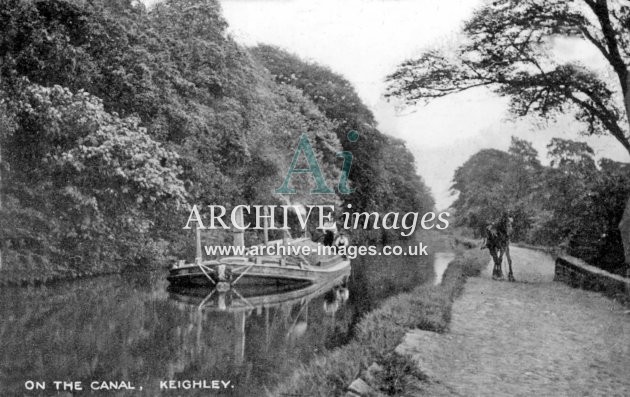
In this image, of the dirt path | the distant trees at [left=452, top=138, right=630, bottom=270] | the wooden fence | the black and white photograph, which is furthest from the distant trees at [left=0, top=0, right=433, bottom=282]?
the dirt path

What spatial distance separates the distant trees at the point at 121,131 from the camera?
12.9 m

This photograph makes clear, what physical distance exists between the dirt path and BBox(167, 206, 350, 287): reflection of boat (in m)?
6.31

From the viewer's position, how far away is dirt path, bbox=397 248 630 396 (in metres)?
6.00

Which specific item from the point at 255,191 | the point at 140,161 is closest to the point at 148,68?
the point at 140,161

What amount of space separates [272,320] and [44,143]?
6804 mm

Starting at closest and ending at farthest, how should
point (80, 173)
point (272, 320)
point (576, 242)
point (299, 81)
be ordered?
1. point (272, 320)
2. point (80, 173)
3. point (576, 242)
4. point (299, 81)

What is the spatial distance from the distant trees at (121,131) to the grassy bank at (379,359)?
23.4ft

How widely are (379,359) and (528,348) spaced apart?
2500 millimetres

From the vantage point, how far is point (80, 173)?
1382cm

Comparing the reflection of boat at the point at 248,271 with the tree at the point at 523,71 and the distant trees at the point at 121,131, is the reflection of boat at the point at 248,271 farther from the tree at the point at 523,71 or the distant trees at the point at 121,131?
the tree at the point at 523,71

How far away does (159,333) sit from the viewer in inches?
425

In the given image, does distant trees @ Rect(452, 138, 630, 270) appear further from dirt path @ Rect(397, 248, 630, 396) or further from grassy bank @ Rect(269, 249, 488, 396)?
grassy bank @ Rect(269, 249, 488, 396)

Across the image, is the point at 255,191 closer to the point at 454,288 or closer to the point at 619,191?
the point at 454,288

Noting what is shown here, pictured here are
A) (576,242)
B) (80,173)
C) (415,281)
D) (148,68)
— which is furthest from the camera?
(415,281)
